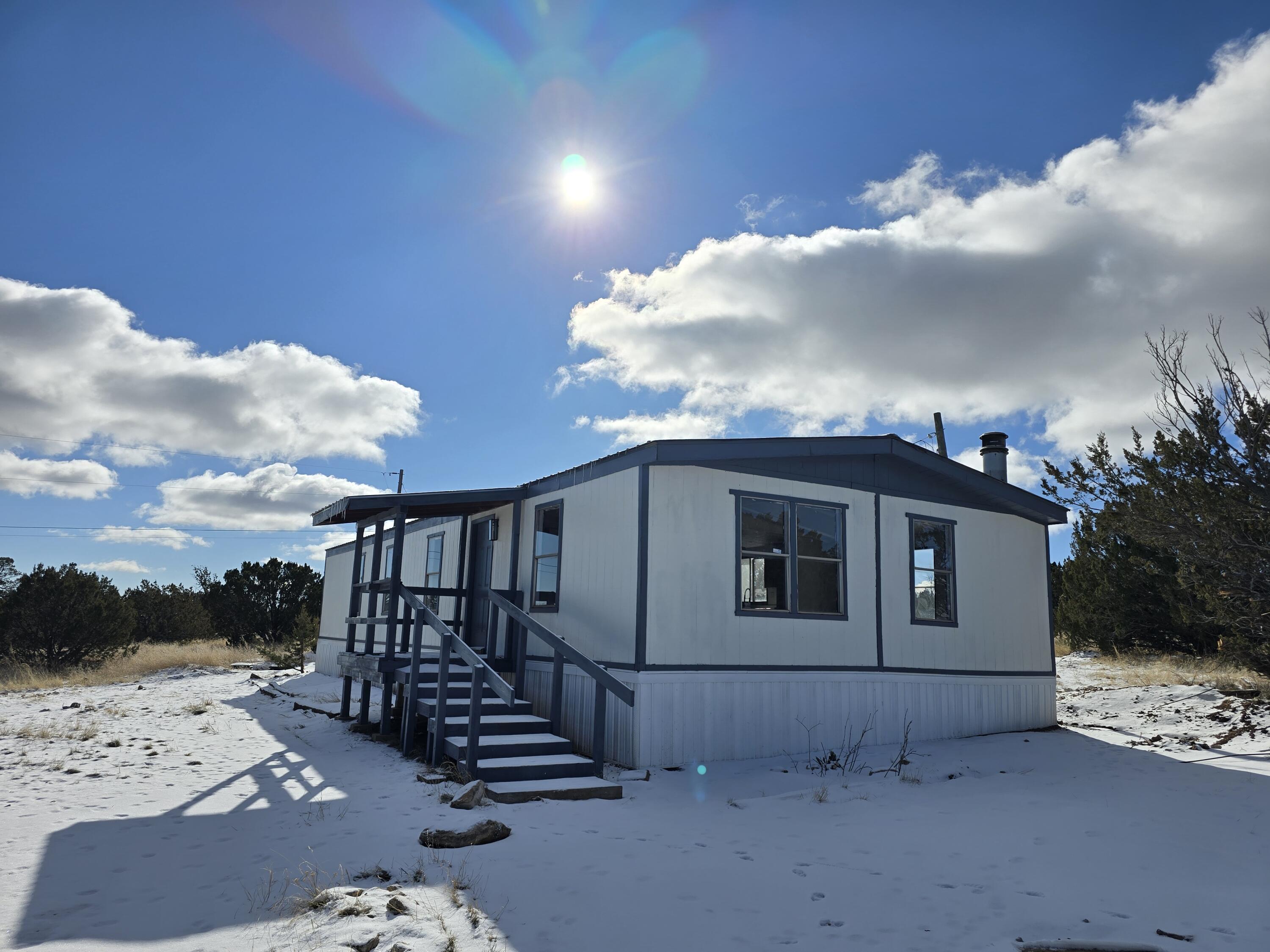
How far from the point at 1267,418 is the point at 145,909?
14.7 metres

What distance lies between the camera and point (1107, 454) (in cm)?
1538

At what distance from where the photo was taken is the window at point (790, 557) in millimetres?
10625

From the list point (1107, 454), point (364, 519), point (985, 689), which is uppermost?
point (1107, 454)

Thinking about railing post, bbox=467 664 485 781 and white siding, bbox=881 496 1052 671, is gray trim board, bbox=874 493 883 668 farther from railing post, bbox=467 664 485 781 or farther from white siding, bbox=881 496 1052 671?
railing post, bbox=467 664 485 781

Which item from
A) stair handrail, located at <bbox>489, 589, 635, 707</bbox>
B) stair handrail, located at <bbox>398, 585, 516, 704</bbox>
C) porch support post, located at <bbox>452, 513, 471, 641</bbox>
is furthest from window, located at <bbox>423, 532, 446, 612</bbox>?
stair handrail, located at <bbox>489, 589, 635, 707</bbox>

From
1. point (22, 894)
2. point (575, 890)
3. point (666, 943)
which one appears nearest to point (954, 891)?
point (666, 943)

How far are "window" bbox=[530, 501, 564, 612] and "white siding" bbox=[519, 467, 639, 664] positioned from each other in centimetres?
9

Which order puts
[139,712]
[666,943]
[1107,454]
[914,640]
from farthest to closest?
[1107,454]
[139,712]
[914,640]
[666,943]

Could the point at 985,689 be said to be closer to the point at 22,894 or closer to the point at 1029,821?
the point at 1029,821

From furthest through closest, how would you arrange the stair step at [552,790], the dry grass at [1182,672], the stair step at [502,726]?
the dry grass at [1182,672], the stair step at [502,726], the stair step at [552,790]

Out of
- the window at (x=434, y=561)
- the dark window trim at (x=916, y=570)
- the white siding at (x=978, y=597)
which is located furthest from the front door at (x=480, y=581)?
the dark window trim at (x=916, y=570)

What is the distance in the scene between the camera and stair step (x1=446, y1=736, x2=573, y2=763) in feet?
28.3

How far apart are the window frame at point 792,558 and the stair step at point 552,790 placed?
3036 mm

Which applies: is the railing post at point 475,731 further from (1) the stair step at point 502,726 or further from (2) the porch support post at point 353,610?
(2) the porch support post at point 353,610
